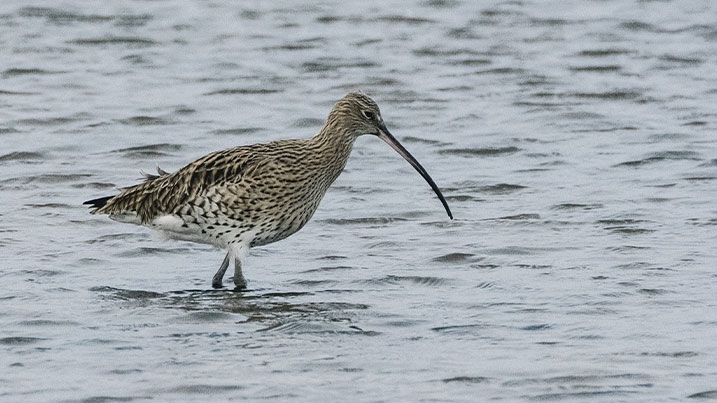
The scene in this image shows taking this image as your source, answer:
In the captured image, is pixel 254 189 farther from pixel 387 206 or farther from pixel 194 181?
pixel 387 206

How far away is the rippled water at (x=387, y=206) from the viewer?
8391 millimetres

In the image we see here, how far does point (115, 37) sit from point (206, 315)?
38.3ft

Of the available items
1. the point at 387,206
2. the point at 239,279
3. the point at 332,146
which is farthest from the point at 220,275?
the point at 387,206

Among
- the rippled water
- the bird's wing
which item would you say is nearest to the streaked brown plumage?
the bird's wing

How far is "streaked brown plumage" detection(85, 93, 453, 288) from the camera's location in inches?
405

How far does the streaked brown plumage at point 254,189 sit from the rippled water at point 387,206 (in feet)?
1.22

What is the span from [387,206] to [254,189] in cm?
292

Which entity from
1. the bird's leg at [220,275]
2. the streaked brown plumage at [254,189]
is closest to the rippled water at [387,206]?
the bird's leg at [220,275]

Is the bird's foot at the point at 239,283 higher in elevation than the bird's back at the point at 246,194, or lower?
lower

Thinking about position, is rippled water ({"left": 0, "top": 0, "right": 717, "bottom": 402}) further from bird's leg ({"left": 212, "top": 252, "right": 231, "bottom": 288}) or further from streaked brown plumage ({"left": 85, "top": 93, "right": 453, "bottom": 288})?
streaked brown plumage ({"left": 85, "top": 93, "right": 453, "bottom": 288})

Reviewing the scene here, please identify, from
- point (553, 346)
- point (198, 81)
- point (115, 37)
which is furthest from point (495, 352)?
point (115, 37)

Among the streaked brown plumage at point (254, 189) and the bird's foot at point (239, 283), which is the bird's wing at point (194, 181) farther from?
the bird's foot at point (239, 283)

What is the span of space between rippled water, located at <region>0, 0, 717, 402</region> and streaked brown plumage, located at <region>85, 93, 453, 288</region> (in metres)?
0.37

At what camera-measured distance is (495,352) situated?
8.61 meters
